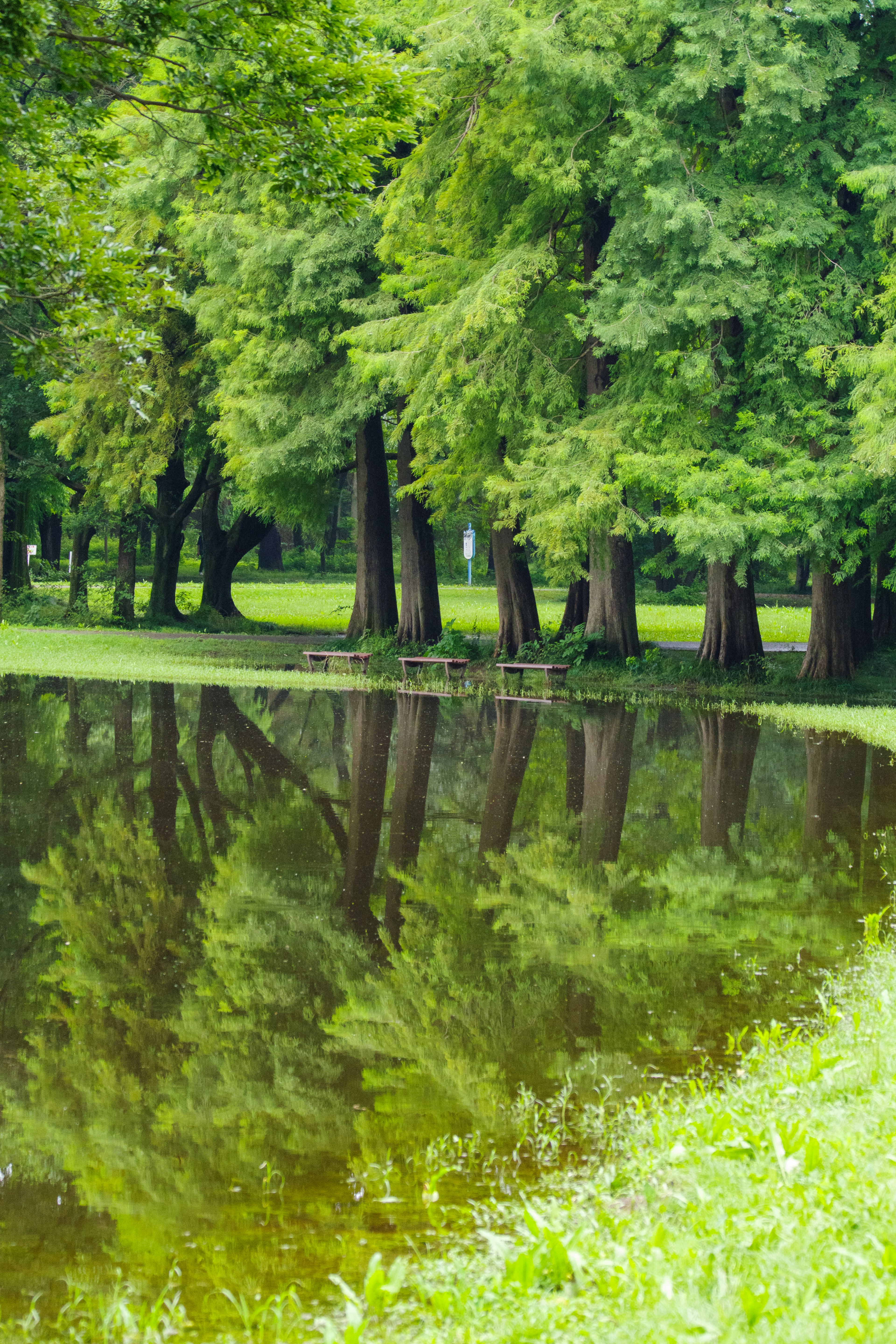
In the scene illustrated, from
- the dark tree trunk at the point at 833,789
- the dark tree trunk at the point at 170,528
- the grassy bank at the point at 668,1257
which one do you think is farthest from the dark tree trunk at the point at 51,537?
the grassy bank at the point at 668,1257

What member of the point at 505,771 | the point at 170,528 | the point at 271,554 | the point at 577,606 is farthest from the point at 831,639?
the point at 271,554

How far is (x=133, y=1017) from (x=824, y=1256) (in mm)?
3724

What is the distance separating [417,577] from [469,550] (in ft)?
80.1

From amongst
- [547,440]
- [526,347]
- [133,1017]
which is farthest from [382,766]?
[526,347]

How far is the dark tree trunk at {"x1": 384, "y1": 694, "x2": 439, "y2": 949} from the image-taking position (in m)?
9.07

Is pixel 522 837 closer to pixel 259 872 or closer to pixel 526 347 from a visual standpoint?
pixel 259 872

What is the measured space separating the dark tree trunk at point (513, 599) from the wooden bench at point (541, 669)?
109 centimetres

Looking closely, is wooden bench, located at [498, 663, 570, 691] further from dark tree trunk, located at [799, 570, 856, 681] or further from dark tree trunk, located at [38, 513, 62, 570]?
dark tree trunk, located at [38, 513, 62, 570]

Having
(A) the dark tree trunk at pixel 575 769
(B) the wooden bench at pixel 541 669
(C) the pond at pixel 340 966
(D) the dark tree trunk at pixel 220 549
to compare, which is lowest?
(C) the pond at pixel 340 966

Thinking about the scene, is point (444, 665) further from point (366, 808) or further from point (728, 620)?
point (366, 808)

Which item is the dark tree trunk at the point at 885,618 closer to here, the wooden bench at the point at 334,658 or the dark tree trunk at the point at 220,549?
the wooden bench at the point at 334,658

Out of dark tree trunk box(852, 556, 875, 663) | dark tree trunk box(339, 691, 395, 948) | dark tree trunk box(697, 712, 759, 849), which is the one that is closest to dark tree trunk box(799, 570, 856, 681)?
dark tree trunk box(852, 556, 875, 663)

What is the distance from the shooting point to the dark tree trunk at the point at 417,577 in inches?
1164

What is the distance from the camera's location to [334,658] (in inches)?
1095
